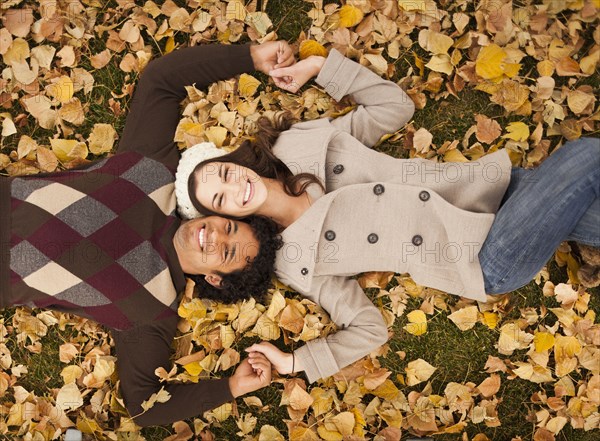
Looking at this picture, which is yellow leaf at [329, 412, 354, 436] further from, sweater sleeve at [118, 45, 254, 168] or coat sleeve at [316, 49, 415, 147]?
sweater sleeve at [118, 45, 254, 168]

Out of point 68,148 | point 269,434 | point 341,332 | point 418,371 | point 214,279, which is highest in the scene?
point 68,148

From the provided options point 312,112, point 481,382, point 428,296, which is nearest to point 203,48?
point 312,112

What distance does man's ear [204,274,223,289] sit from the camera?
229cm

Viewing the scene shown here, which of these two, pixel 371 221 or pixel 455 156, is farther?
pixel 455 156

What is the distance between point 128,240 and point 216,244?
0.40 m

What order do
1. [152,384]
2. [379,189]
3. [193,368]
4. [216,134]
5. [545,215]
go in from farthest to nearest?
[216,134]
[193,368]
[152,384]
[379,189]
[545,215]

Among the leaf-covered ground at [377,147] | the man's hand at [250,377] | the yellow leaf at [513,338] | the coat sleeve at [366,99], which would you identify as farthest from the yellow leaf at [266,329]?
the yellow leaf at [513,338]

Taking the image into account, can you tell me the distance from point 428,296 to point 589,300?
724 millimetres

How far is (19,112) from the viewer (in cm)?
264

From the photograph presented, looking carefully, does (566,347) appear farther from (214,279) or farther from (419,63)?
(214,279)

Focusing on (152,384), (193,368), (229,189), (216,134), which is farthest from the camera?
(216,134)

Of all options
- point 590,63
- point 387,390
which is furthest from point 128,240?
point 590,63

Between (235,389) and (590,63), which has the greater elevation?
(590,63)

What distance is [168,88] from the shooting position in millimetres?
2428
